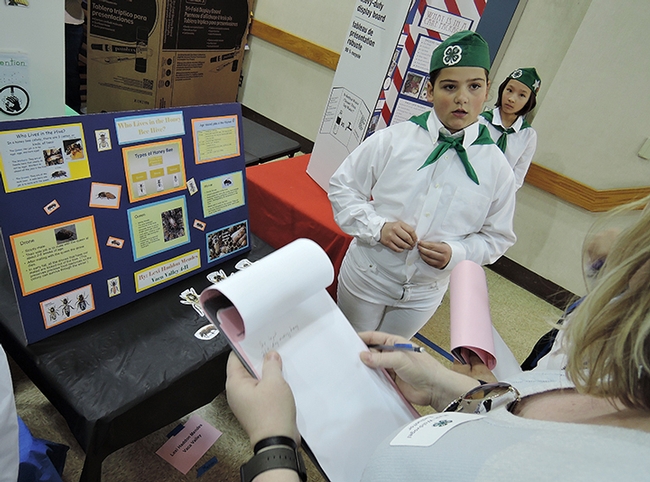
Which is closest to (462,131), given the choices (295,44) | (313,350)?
(313,350)

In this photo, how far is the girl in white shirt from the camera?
2406mm

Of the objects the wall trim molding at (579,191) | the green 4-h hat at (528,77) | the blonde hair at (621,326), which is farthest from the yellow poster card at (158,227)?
the wall trim molding at (579,191)

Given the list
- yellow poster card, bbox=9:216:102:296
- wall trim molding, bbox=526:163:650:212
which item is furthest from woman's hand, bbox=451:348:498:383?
wall trim molding, bbox=526:163:650:212

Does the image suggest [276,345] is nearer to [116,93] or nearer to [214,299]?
[214,299]

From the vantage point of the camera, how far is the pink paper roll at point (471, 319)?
2.99 ft

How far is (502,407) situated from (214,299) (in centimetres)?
49

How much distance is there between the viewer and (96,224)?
3.18 feet

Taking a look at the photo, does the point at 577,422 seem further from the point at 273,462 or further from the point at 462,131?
the point at 462,131

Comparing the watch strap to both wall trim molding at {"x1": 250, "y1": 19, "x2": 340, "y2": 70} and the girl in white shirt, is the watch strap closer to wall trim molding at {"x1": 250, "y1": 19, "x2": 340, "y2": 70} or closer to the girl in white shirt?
the girl in white shirt

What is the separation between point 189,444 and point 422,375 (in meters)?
1.07

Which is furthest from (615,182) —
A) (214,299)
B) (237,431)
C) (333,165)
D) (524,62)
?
(214,299)

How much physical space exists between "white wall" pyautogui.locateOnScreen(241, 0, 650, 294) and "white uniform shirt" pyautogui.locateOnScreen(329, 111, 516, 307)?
1830 millimetres

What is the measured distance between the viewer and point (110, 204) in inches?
Answer: 38.8

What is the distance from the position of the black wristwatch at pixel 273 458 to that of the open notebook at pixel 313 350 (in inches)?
3.0
